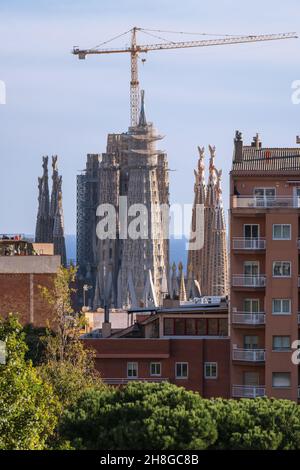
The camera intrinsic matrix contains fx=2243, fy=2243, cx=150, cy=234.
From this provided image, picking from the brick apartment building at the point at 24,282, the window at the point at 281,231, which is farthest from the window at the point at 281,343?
the brick apartment building at the point at 24,282

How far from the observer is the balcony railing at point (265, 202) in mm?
64500

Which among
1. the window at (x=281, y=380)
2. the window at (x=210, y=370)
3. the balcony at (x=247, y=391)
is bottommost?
the balcony at (x=247, y=391)

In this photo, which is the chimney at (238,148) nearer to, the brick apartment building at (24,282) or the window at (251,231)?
the window at (251,231)

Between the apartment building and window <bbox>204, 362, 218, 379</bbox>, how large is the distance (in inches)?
38.4

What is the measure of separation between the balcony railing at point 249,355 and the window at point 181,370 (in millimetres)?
1861

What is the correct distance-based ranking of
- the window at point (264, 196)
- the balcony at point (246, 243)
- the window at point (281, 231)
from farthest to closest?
the window at point (264, 196), the balcony at point (246, 243), the window at point (281, 231)

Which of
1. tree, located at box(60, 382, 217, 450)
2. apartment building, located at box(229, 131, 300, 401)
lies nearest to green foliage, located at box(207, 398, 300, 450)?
tree, located at box(60, 382, 217, 450)

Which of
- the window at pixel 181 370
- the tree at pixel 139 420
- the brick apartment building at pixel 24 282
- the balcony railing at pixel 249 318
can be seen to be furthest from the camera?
the brick apartment building at pixel 24 282

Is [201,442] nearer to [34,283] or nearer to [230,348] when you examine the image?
[230,348]

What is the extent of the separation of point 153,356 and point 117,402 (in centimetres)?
1192

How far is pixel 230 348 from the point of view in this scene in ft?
213

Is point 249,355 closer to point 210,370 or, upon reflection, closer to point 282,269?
point 210,370
